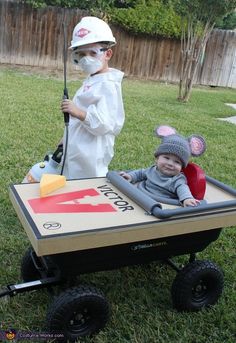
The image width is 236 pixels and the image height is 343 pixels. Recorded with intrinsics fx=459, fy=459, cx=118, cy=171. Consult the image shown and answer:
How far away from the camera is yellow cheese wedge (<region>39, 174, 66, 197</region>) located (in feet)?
7.98

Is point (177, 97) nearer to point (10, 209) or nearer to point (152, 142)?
point (152, 142)

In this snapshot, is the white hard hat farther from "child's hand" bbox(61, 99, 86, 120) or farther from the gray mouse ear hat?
the gray mouse ear hat

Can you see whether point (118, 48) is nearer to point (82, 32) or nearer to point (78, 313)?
point (82, 32)

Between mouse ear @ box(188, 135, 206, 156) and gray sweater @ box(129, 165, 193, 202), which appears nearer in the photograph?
gray sweater @ box(129, 165, 193, 202)

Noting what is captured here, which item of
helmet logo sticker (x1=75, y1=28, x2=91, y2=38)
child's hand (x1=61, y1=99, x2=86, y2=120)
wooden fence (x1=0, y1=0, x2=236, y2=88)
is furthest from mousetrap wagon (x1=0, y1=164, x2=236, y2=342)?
wooden fence (x1=0, y1=0, x2=236, y2=88)

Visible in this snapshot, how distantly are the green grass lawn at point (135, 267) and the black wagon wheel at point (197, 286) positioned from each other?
0.18 feet

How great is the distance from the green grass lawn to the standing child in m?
0.70

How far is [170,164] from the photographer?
2.68 m

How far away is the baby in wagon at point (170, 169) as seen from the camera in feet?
8.66

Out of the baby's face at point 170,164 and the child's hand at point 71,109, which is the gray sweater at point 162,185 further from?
the child's hand at point 71,109

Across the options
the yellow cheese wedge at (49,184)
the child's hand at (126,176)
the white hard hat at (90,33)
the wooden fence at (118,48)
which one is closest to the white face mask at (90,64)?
the white hard hat at (90,33)

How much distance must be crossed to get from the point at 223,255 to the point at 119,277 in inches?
32.7

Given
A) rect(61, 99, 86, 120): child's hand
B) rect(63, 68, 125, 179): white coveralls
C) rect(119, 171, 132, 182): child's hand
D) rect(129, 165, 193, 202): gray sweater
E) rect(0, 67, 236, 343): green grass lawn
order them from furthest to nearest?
1. rect(63, 68, 125, 179): white coveralls
2. rect(61, 99, 86, 120): child's hand
3. rect(119, 171, 132, 182): child's hand
4. rect(129, 165, 193, 202): gray sweater
5. rect(0, 67, 236, 343): green grass lawn

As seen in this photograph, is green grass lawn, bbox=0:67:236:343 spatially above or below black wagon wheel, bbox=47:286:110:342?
below
